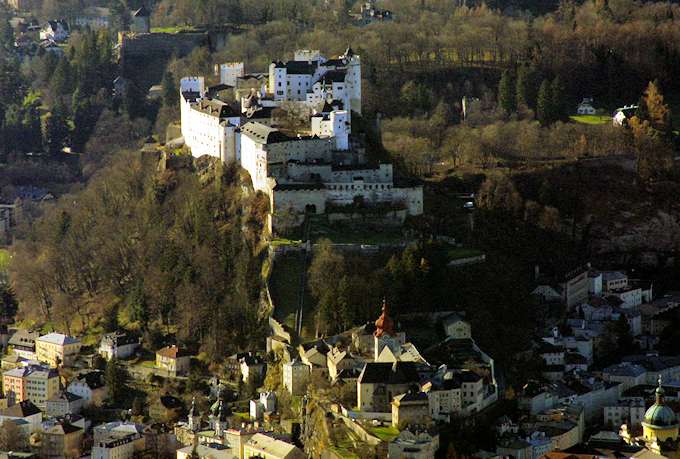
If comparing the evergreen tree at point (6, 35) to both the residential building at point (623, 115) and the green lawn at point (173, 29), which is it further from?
the residential building at point (623, 115)

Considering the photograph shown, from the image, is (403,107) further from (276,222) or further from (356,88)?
(276,222)

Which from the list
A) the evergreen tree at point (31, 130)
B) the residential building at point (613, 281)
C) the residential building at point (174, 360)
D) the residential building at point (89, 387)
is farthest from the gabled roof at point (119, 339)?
the evergreen tree at point (31, 130)

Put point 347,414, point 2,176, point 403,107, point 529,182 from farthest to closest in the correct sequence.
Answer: point 2,176 < point 403,107 < point 529,182 < point 347,414

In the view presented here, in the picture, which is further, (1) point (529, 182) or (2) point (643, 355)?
(1) point (529, 182)

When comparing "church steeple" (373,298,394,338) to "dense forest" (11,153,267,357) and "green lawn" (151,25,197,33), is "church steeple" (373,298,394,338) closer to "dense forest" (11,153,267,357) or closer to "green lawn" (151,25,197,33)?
"dense forest" (11,153,267,357)

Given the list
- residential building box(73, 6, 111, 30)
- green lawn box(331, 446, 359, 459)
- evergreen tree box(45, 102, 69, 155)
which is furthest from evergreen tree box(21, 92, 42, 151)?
green lawn box(331, 446, 359, 459)

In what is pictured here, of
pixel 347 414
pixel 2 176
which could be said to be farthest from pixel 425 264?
pixel 2 176
